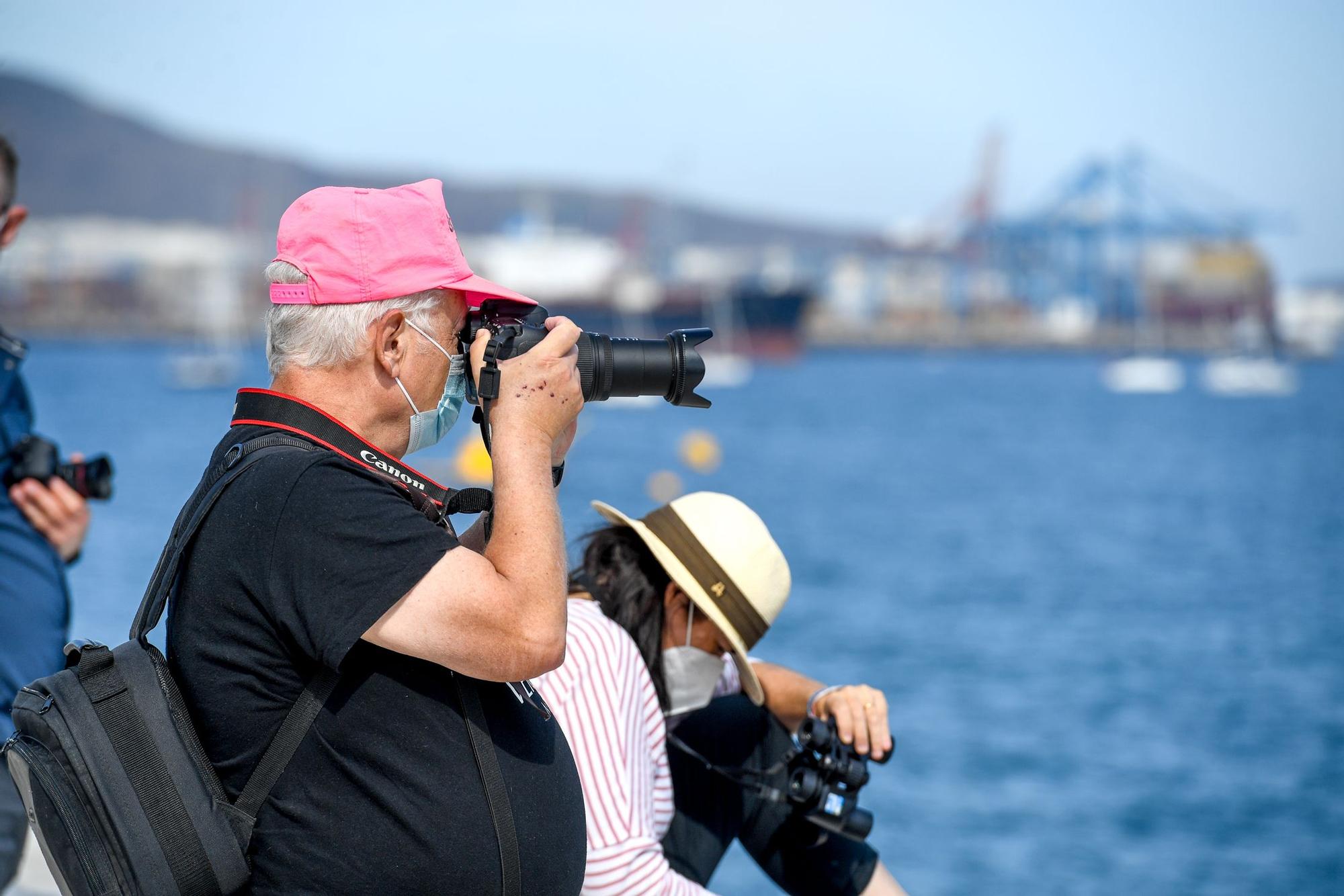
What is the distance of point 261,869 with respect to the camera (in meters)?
1.30

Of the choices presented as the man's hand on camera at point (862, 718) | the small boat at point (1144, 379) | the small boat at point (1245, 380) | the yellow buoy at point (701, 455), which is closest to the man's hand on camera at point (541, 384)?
the man's hand on camera at point (862, 718)

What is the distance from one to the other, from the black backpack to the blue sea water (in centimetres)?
641

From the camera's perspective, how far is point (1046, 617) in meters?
16.7

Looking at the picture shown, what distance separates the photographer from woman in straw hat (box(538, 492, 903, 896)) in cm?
205

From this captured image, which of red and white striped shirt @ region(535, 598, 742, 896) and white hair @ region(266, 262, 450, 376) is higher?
white hair @ region(266, 262, 450, 376)

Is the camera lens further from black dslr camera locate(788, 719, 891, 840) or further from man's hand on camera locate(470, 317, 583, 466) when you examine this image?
black dslr camera locate(788, 719, 891, 840)

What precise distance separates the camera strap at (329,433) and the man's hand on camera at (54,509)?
999 mm

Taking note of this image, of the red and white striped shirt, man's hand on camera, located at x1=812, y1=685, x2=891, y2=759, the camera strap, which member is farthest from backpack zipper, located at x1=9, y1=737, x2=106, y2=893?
man's hand on camera, located at x1=812, y1=685, x2=891, y2=759

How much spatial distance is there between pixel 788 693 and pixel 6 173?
1583 mm

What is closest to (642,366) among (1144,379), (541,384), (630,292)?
(541,384)

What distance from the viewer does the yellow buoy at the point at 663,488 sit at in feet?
86.6

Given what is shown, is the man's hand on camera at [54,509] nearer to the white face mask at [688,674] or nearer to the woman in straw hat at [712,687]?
the woman in straw hat at [712,687]

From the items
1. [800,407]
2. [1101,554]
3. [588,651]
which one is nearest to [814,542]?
[1101,554]

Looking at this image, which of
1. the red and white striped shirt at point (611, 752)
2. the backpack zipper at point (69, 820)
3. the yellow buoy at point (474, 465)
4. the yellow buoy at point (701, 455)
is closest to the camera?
the backpack zipper at point (69, 820)
